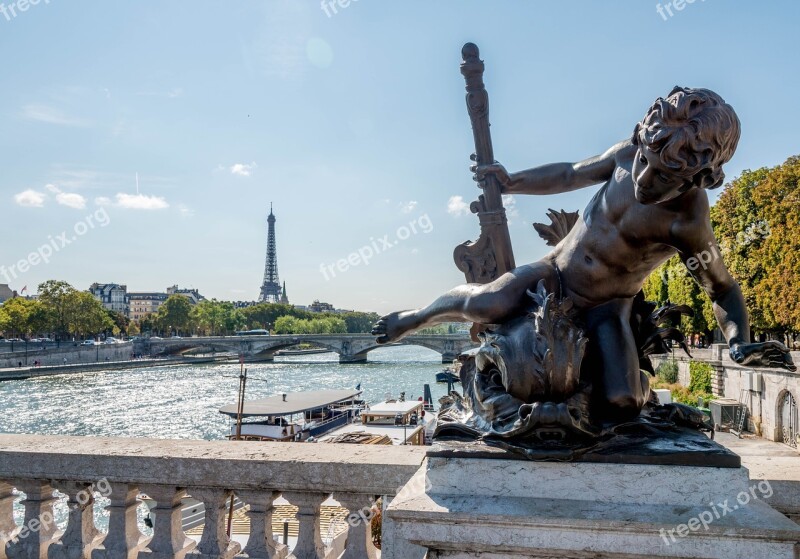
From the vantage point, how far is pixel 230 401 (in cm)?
4022

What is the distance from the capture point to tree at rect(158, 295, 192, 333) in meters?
99.2

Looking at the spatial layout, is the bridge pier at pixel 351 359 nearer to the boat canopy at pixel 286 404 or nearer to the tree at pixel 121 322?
the boat canopy at pixel 286 404

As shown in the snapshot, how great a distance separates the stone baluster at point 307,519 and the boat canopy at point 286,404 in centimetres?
2050

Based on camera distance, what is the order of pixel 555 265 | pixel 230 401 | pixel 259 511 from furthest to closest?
pixel 230 401 → pixel 259 511 → pixel 555 265

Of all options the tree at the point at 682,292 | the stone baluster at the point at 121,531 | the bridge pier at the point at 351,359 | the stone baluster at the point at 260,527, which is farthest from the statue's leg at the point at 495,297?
the bridge pier at the point at 351,359

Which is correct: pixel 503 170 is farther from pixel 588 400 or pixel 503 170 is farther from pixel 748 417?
pixel 748 417

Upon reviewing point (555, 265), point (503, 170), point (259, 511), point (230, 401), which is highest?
point (503, 170)

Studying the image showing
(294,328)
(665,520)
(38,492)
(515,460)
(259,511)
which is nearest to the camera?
(665,520)

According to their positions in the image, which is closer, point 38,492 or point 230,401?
point 38,492

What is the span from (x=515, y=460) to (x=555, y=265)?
0.88m

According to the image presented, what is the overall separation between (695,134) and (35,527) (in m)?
3.83

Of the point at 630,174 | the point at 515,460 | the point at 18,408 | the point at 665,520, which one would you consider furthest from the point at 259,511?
the point at 18,408

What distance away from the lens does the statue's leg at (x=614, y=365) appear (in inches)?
105

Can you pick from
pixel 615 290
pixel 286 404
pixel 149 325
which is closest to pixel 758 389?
pixel 286 404
